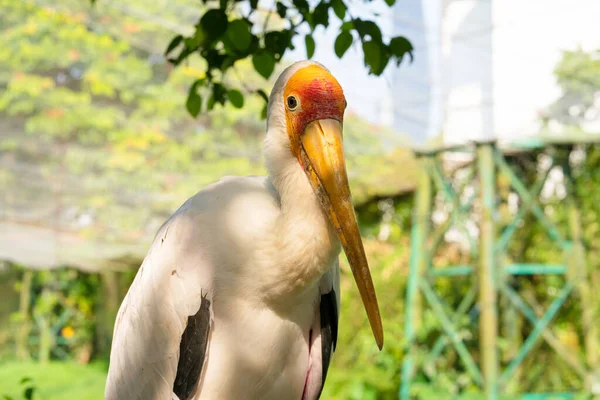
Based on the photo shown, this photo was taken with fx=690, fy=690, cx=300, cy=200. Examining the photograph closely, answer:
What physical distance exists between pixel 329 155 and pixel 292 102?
0.19 m

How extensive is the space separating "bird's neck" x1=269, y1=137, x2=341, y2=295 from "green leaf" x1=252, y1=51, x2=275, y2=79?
57cm

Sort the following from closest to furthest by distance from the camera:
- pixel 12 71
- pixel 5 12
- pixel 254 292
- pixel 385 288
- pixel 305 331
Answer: pixel 254 292, pixel 305 331, pixel 5 12, pixel 12 71, pixel 385 288

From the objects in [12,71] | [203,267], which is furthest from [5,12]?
[203,267]

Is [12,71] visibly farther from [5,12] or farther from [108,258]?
[108,258]

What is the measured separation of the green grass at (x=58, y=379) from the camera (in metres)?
6.43

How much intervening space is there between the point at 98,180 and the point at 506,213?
3.42 metres

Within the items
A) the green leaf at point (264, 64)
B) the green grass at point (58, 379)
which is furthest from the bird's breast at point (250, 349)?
the green grass at point (58, 379)

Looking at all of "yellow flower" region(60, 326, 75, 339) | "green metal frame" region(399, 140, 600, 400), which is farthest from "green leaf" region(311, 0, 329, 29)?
"yellow flower" region(60, 326, 75, 339)

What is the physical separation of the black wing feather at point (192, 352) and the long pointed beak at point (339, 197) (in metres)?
0.46

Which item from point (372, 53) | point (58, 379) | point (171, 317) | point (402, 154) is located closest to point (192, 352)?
point (171, 317)

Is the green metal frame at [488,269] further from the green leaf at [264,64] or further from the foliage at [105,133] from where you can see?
the green leaf at [264,64]

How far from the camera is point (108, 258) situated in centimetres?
627

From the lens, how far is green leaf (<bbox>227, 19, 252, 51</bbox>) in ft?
7.32

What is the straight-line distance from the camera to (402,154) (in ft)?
21.0
